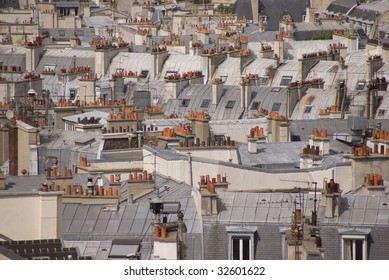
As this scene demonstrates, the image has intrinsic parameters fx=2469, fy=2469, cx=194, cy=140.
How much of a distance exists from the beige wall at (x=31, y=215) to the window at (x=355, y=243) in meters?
2.97

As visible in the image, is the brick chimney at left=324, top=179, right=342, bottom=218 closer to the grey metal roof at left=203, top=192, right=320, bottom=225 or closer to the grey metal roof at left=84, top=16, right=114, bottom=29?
the grey metal roof at left=203, top=192, right=320, bottom=225

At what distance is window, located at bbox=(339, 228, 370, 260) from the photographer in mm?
25438

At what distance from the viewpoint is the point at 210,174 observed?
31.4 metres

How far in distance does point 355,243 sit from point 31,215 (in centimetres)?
337

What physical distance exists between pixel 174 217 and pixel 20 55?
31367 millimetres

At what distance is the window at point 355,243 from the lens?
25438 millimetres

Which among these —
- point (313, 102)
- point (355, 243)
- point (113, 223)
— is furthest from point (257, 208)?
point (313, 102)

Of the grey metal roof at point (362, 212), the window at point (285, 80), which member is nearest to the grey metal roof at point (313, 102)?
the window at point (285, 80)

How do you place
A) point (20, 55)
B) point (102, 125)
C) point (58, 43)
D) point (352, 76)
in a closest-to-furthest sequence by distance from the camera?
1. point (102, 125)
2. point (352, 76)
3. point (20, 55)
4. point (58, 43)

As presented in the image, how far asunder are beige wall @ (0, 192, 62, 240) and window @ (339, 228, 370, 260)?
2966 millimetres

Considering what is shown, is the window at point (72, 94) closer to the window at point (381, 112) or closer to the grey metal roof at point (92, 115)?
the grey metal roof at point (92, 115)

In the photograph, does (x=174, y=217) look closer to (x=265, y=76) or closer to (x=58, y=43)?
(x=265, y=76)
